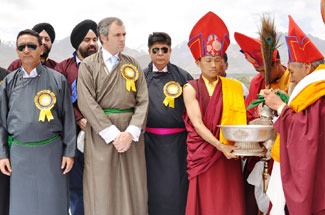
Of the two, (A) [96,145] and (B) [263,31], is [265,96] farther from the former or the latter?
(A) [96,145]

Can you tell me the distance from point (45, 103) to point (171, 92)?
1427 mm

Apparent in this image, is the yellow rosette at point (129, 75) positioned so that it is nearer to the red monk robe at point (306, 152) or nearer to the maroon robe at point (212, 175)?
the maroon robe at point (212, 175)

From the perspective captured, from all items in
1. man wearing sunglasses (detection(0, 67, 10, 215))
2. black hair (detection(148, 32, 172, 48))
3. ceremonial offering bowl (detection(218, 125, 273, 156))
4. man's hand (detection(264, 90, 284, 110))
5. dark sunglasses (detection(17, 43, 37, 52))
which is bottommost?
man wearing sunglasses (detection(0, 67, 10, 215))

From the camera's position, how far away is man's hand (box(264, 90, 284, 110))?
278 cm

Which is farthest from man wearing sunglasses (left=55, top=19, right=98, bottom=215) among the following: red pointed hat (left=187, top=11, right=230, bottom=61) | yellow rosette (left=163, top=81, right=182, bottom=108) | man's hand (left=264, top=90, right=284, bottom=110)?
man's hand (left=264, top=90, right=284, bottom=110)

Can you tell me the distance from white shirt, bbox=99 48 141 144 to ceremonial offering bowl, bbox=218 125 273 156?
0.86 metres

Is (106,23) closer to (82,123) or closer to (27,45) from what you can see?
(27,45)

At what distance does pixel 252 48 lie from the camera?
3686mm

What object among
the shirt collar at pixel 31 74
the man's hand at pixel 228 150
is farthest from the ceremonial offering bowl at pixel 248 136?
the shirt collar at pixel 31 74

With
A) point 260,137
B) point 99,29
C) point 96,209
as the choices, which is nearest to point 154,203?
point 96,209

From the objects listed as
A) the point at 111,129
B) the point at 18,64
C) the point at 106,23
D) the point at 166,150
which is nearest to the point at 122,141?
the point at 111,129

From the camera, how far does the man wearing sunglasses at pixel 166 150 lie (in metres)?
3.69

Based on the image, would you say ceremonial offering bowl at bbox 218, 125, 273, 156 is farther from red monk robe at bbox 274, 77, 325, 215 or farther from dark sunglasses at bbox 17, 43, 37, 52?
dark sunglasses at bbox 17, 43, 37, 52

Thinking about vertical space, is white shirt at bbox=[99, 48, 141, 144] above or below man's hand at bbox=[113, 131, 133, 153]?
above
